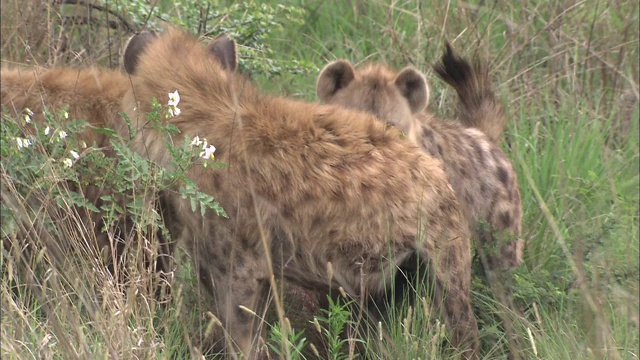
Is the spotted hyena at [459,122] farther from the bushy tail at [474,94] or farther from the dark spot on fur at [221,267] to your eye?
the dark spot on fur at [221,267]

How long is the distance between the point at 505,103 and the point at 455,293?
192 cm

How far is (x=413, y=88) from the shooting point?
3.90 m

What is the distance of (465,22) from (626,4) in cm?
91

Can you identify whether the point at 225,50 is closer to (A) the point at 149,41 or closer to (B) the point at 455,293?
(A) the point at 149,41

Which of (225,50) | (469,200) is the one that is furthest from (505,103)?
(225,50)

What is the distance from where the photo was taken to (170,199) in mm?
2787

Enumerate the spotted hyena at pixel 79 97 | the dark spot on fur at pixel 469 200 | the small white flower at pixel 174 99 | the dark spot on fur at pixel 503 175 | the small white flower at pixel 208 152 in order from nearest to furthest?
the small white flower at pixel 208 152, the small white flower at pixel 174 99, the spotted hyena at pixel 79 97, the dark spot on fur at pixel 469 200, the dark spot on fur at pixel 503 175

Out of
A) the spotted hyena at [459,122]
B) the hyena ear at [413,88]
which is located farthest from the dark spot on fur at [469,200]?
the hyena ear at [413,88]

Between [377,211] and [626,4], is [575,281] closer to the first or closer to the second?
[377,211]

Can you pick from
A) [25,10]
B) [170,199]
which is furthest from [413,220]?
[25,10]

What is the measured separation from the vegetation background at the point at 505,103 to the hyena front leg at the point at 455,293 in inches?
2.0

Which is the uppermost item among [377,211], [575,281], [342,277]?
[377,211]

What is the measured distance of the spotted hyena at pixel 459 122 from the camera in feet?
12.0

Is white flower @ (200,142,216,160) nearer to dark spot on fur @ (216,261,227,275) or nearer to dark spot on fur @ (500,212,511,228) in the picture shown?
dark spot on fur @ (216,261,227,275)
